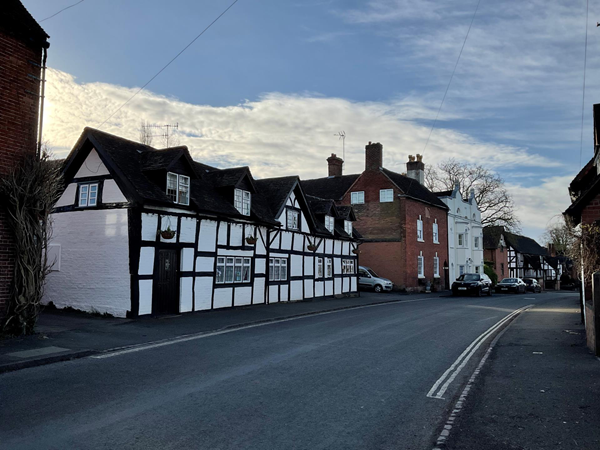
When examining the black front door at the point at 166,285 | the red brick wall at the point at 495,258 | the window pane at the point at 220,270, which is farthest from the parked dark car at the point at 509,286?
the black front door at the point at 166,285

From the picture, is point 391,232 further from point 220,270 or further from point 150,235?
point 150,235

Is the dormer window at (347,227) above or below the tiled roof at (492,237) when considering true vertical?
below

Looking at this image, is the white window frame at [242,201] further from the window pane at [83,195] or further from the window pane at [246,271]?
the window pane at [83,195]

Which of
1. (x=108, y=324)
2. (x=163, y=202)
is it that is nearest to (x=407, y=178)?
(x=163, y=202)

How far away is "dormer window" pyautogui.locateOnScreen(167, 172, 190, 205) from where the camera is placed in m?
17.8

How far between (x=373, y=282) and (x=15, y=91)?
29141mm

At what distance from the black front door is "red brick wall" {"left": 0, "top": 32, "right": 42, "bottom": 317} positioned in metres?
5.71

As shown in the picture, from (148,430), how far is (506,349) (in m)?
9.31

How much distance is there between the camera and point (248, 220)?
21.3 metres

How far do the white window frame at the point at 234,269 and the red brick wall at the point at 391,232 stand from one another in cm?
2000

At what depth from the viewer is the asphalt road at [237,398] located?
17.6ft

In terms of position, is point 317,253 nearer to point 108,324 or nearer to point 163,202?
point 163,202

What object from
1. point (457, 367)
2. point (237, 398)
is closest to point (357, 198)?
point (457, 367)

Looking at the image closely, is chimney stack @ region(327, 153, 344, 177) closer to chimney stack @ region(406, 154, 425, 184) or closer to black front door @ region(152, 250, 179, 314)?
chimney stack @ region(406, 154, 425, 184)
